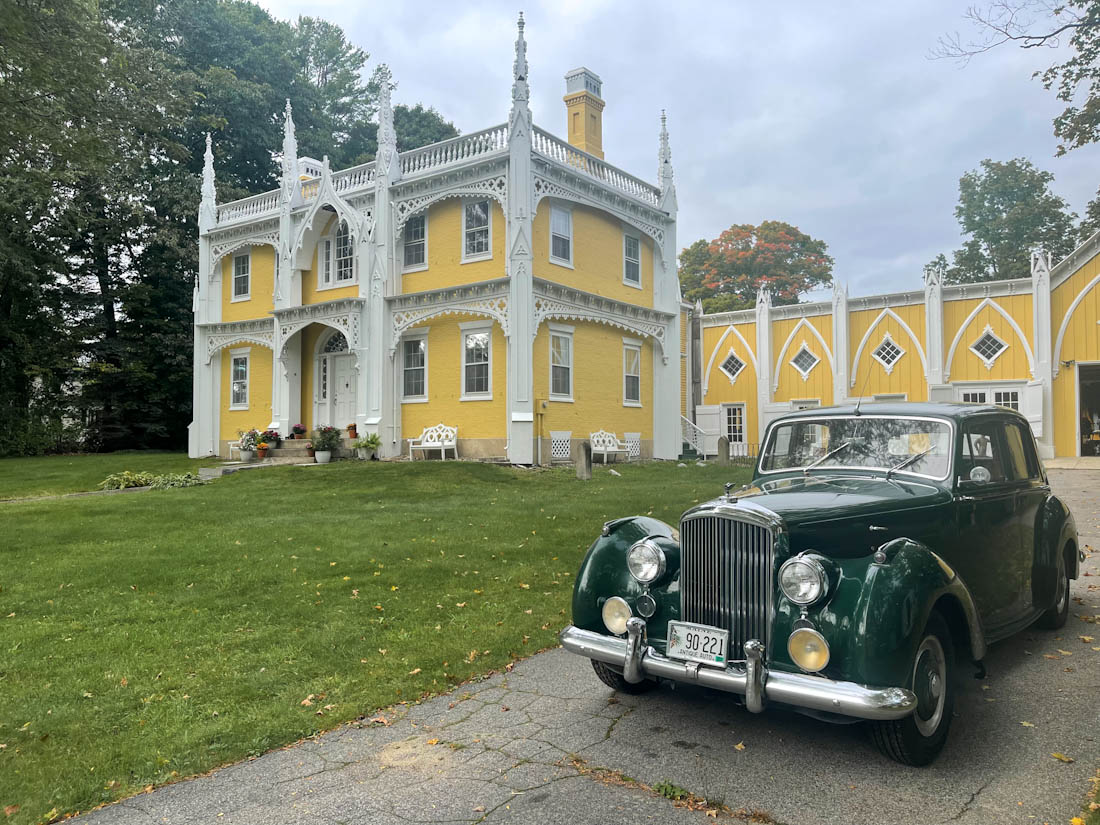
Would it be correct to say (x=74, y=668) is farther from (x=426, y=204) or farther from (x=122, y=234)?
(x=122, y=234)

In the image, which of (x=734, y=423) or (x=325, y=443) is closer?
(x=325, y=443)

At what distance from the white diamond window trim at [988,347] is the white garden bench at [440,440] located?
16701 mm

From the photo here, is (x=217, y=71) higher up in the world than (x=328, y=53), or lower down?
lower down

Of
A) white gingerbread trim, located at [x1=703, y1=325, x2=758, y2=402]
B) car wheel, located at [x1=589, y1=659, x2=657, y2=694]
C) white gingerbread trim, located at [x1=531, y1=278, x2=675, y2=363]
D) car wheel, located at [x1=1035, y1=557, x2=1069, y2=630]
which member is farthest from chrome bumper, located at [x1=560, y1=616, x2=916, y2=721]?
white gingerbread trim, located at [x1=703, y1=325, x2=758, y2=402]

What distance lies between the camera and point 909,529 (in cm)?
414

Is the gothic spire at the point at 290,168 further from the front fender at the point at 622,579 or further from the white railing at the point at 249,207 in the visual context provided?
the front fender at the point at 622,579

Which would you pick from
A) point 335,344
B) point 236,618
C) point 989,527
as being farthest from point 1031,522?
point 335,344

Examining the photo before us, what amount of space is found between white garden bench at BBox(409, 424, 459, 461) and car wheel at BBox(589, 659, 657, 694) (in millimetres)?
14644

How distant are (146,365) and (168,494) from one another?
1666 cm

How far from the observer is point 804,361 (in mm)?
27000

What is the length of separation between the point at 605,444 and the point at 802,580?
54.8ft

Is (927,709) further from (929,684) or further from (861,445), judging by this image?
(861,445)

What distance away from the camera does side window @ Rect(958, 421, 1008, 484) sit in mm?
4586

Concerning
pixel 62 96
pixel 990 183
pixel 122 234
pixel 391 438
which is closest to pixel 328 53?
pixel 122 234
